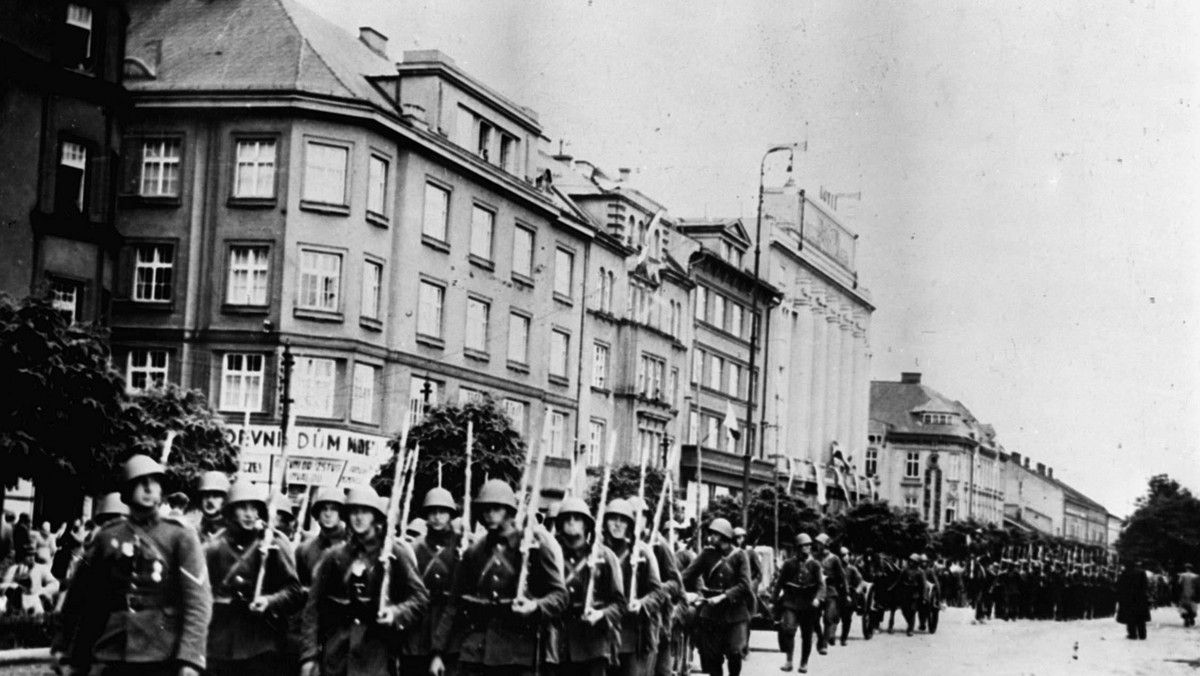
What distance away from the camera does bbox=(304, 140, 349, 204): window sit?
1671 inches

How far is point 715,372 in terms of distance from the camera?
7556cm

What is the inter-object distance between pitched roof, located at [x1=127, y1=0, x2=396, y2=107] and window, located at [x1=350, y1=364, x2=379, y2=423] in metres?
7.01

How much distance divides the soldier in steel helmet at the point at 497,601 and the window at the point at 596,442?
45.9m

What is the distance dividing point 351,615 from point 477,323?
1518 inches

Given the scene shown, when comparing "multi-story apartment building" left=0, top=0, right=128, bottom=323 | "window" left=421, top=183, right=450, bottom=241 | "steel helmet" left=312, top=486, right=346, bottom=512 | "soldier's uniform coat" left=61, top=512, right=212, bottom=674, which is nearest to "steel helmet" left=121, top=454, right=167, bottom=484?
"soldier's uniform coat" left=61, top=512, right=212, bottom=674

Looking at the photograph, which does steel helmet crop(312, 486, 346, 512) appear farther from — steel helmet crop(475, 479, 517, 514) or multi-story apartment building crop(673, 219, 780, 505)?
multi-story apartment building crop(673, 219, 780, 505)

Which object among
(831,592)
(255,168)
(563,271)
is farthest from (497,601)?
(563,271)

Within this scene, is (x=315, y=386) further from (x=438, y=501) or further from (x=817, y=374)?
(x=817, y=374)

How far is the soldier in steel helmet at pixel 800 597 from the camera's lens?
905 inches

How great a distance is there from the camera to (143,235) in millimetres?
42625

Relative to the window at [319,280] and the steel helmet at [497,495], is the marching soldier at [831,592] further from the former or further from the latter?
the window at [319,280]

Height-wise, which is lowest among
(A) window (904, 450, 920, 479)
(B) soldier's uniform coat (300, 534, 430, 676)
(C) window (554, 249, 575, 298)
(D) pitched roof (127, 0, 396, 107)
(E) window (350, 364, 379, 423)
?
(B) soldier's uniform coat (300, 534, 430, 676)

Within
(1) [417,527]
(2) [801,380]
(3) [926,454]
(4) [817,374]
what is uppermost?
(4) [817,374]

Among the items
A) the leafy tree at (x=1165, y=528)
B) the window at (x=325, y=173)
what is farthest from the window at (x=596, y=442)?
the leafy tree at (x=1165, y=528)
